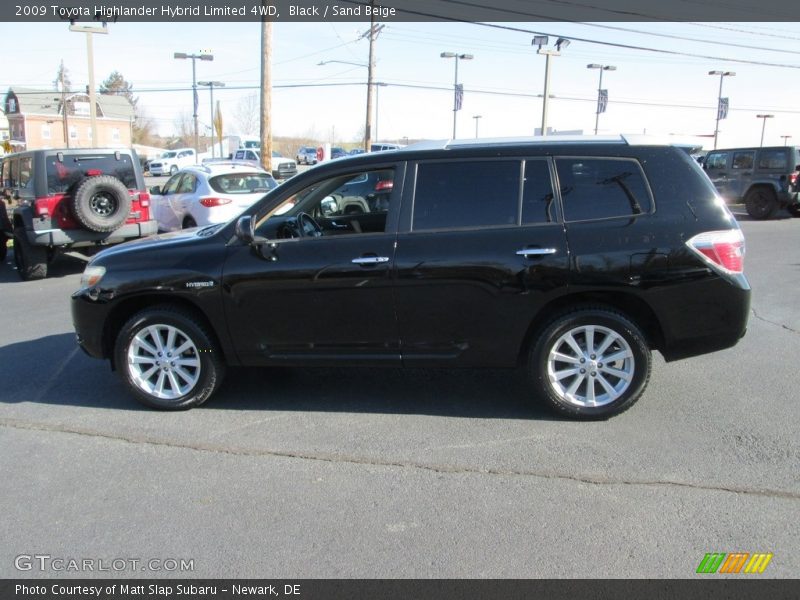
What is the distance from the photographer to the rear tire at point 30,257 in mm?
10172

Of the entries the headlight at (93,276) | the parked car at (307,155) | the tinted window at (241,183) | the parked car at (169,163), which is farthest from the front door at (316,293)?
the parked car at (307,155)

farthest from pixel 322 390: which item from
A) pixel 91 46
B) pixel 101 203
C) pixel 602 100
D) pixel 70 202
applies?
pixel 602 100

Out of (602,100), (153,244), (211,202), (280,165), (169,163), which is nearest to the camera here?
(153,244)

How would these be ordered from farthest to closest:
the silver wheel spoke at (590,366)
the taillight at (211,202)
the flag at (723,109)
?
the flag at (723,109)
the taillight at (211,202)
the silver wheel spoke at (590,366)

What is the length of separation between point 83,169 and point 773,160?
16877mm

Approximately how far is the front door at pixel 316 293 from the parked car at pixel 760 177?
16.4m

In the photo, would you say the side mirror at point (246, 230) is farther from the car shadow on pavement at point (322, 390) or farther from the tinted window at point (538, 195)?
the tinted window at point (538, 195)

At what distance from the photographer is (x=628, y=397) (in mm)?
4402

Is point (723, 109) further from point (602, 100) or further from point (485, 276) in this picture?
point (485, 276)

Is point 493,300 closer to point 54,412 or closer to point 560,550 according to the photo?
point 560,550

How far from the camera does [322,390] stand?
17.0 feet

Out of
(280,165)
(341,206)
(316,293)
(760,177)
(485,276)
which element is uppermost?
(280,165)

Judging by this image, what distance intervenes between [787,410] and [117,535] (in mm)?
4361
